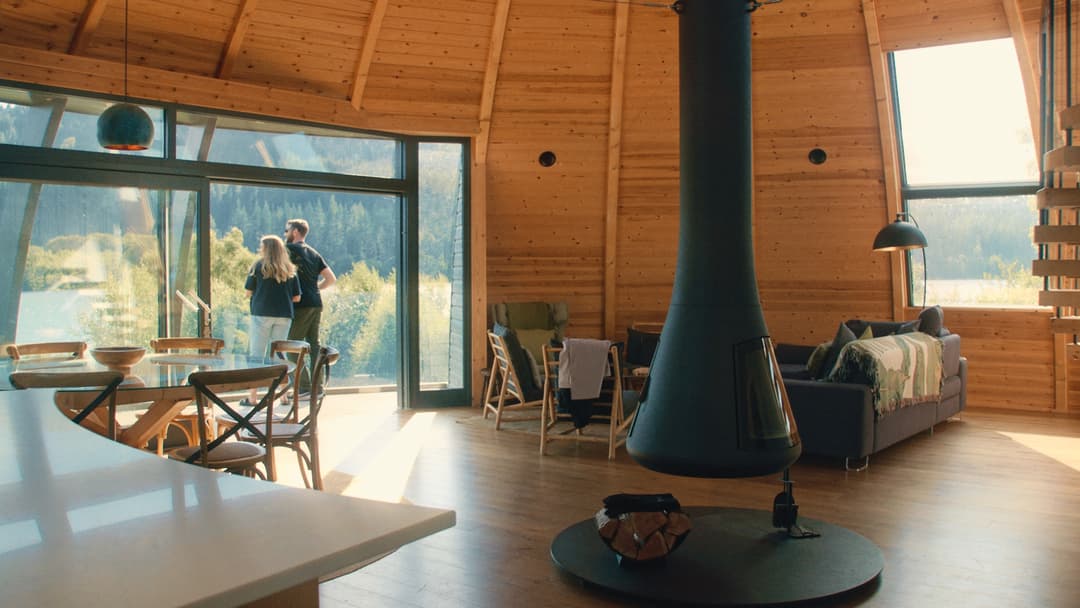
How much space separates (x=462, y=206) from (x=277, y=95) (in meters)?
2.01

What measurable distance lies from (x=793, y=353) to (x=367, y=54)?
15.2ft

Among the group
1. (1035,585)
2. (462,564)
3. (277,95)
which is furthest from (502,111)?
(1035,585)

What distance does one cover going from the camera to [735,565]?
147 inches

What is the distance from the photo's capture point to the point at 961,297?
853 cm

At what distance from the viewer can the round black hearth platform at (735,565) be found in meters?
3.41

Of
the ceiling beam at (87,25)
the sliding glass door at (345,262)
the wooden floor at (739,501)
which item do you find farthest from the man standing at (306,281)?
the ceiling beam at (87,25)

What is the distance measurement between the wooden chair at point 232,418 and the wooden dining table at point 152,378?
18cm

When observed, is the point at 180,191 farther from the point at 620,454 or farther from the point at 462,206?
the point at 620,454

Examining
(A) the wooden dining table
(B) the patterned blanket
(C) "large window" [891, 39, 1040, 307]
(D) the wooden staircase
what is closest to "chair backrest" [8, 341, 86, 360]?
(A) the wooden dining table

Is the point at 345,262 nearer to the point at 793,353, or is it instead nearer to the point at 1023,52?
the point at 793,353

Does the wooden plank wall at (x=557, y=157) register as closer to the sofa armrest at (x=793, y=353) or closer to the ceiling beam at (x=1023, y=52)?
the sofa armrest at (x=793, y=353)

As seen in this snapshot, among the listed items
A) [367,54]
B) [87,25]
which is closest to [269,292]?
[367,54]

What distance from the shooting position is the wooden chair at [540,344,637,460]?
20.0 feet

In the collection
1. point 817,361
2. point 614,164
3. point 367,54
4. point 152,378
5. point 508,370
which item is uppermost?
point 367,54
